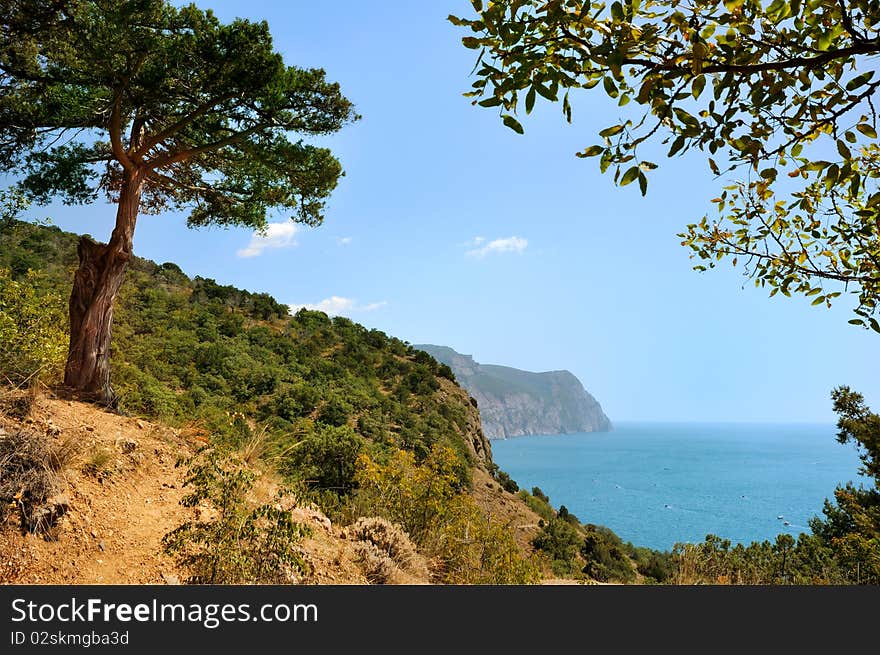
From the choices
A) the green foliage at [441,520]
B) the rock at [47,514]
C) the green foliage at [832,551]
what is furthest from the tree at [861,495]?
the rock at [47,514]

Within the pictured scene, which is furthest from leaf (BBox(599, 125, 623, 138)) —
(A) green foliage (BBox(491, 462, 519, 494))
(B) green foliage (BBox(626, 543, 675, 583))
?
(A) green foliage (BBox(491, 462, 519, 494))

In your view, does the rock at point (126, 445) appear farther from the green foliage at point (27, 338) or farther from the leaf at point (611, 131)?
the leaf at point (611, 131)

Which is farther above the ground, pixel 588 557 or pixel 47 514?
pixel 47 514

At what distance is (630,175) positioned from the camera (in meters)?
1.87

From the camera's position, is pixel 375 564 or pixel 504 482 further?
pixel 504 482

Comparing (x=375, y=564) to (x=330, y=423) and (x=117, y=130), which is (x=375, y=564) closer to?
(x=117, y=130)

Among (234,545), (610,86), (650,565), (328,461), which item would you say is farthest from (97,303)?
(650,565)

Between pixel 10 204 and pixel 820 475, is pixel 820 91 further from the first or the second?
pixel 820 475

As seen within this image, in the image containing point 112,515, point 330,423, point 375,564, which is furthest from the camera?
point 330,423

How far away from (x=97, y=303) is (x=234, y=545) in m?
5.43

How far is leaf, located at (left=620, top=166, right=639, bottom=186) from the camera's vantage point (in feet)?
6.08

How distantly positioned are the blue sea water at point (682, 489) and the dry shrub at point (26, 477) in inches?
1701

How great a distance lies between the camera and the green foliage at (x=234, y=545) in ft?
11.8

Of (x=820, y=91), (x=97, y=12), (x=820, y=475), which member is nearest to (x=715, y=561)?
(x=820, y=91)
